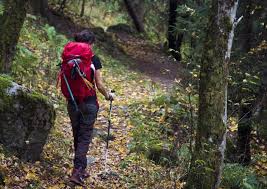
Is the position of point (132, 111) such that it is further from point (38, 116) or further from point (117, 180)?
point (38, 116)

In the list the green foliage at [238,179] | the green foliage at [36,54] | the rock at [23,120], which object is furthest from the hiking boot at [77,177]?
the green foliage at [36,54]

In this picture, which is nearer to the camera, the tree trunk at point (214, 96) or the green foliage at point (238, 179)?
the tree trunk at point (214, 96)

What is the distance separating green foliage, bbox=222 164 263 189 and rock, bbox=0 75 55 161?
3.01 meters

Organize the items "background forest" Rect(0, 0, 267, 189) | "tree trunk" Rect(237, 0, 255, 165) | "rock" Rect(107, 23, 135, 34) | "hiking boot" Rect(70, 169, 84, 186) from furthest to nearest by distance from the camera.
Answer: "rock" Rect(107, 23, 135, 34) → "tree trunk" Rect(237, 0, 255, 165) → "hiking boot" Rect(70, 169, 84, 186) → "background forest" Rect(0, 0, 267, 189)

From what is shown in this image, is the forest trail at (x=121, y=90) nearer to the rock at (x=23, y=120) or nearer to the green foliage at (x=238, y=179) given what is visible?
the rock at (x=23, y=120)

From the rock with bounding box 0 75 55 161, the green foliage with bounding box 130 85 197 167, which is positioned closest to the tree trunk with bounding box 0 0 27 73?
the rock with bounding box 0 75 55 161

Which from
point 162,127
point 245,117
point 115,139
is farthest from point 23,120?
point 162,127

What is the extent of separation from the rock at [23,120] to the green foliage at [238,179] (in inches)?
119

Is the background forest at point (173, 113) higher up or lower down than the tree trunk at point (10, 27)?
lower down

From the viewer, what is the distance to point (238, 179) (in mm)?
7488

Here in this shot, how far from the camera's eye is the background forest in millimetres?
5625

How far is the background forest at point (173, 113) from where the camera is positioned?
18.5ft

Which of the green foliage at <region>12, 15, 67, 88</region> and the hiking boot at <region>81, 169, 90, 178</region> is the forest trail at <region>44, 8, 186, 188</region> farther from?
the green foliage at <region>12, 15, 67, 88</region>

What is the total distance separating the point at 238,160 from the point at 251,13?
3.09 meters
